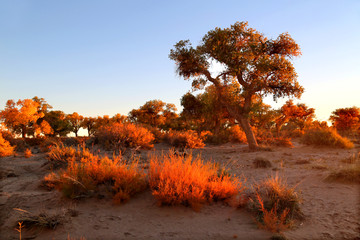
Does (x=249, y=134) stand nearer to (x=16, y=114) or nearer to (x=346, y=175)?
Result: (x=346, y=175)

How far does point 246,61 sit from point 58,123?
3366cm

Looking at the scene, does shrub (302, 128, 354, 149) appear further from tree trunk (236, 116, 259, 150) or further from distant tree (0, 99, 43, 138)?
distant tree (0, 99, 43, 138)

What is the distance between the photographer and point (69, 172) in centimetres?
571

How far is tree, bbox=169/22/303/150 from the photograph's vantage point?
13.4 meters

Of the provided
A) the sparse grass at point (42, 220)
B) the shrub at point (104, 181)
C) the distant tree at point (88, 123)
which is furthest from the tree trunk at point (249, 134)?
the distant tree at point (88, 123)

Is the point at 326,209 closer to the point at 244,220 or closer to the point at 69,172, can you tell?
the point at 244,220

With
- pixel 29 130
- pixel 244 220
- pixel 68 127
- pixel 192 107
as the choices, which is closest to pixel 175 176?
pixel 244 220

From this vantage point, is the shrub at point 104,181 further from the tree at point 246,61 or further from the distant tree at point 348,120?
the distant tree at point 348,120

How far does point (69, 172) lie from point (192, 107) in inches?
526

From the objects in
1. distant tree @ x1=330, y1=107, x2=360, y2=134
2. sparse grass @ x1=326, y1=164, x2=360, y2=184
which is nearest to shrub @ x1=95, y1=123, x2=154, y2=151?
sparse grass @ x1=326, y1=164, x2=360, y2=184

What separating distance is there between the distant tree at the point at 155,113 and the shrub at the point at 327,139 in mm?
20892

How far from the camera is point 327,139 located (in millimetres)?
13766

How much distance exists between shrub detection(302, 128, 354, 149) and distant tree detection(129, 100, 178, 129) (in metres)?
20.9

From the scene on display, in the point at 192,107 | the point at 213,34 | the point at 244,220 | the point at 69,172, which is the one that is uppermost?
the point at 213,34
